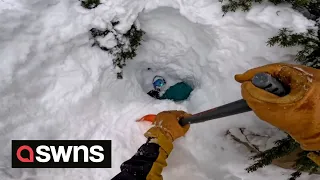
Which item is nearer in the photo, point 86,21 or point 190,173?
point 86,21

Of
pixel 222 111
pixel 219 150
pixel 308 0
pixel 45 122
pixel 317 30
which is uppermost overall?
pixel 308 0

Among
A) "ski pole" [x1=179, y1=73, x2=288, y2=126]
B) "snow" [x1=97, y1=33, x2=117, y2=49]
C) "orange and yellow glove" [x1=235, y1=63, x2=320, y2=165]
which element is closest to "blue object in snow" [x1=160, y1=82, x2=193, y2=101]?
"snow" [x1=97, y1=33, x2=117, y2=49]

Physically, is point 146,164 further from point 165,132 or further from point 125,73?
point 125,73

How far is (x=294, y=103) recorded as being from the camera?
1.43 meters

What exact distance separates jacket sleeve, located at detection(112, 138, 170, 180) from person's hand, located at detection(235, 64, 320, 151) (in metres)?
0.84

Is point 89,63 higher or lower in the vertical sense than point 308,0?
lower

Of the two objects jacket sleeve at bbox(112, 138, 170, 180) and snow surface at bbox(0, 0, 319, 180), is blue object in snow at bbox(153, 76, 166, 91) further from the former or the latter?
jacket sleeve at bbox(112, 138, 170, 180)

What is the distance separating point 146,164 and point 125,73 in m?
1.07

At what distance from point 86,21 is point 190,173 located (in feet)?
4.69

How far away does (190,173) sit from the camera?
2.75m

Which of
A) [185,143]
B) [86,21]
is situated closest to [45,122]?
[86,21]

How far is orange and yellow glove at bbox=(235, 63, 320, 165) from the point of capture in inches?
56.7

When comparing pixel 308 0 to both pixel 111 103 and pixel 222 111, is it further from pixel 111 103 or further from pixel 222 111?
pixel 111 103

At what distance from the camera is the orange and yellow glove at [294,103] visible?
4.73 ft
